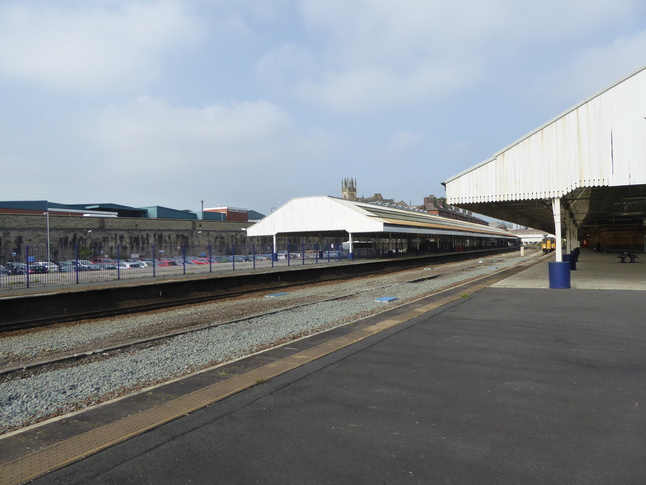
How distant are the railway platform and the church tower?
162097 millimetres

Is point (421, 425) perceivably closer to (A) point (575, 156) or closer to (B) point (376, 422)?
(B) point (376, 422)

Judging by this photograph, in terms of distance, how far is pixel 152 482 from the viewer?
338cm

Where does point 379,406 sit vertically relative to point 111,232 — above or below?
below

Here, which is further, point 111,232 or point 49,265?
point 111,232

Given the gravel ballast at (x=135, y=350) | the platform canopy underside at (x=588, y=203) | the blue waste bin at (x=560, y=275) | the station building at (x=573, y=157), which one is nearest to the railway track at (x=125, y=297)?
the gravel ballast at (x=135, y=350)

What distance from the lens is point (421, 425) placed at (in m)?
4.30

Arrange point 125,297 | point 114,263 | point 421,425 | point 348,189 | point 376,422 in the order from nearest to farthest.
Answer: point 421,425 < point 376,422 < point 125,297 < point 114,263 < point 348,189

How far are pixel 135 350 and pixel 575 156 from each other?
16.9 metres

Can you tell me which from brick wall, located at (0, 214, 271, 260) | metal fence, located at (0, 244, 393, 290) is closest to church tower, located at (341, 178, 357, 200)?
brick wall, located at (0, 214, 271, 260)

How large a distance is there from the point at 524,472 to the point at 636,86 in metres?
16.9

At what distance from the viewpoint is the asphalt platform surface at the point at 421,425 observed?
3.46m

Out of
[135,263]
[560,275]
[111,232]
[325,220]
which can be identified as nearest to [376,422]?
[560,275]

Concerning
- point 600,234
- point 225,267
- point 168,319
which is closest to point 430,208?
point 600,234

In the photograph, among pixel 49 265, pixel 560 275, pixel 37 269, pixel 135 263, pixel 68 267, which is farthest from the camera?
pixel 135 263
